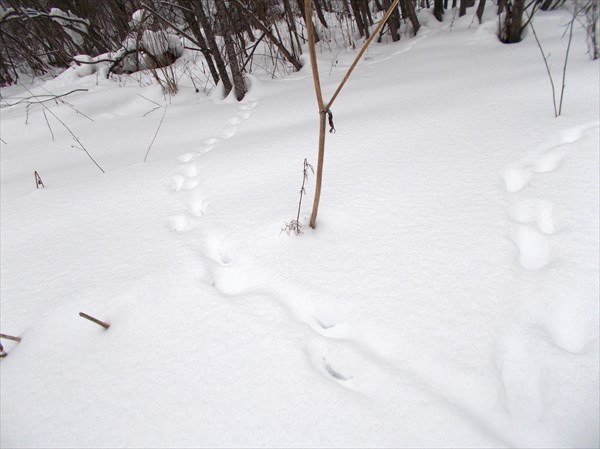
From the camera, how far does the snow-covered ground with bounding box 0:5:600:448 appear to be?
1.73ft

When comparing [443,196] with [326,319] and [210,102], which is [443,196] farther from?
[210,102]

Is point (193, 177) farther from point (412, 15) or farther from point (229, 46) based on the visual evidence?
point (412, 15)

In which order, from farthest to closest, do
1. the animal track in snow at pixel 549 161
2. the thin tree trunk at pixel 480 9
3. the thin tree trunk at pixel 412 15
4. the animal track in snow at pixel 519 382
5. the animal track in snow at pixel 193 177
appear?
the thin tree trunk at pixel 412 15
the thin tree trunk at pixel 480 9
the animal track in snow at pixel 193 177
the animal track in snow at pixel 549 161
the animal track in snow at pixel 519 382

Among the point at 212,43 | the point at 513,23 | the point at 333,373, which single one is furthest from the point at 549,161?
the point at 212,43

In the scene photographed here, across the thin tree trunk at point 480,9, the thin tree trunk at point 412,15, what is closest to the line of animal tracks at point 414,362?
the thin tree trunk at point 480,9

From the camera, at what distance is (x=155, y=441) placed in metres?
0.51

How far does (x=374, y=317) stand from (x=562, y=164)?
31.1 inches

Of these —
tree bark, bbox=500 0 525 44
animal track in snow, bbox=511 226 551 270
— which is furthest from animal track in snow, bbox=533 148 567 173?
tree bark, bbox=500 0 525 44

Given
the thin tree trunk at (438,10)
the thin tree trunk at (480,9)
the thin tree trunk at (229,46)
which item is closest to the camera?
the thin tree trunk at (229,46)

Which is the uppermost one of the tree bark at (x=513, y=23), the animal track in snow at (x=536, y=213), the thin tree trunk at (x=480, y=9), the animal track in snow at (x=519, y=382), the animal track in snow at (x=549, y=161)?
the thin tree trunk at (x=480, y=9)

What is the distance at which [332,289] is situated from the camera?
0.76 metres

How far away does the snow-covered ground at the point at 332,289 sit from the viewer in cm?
53

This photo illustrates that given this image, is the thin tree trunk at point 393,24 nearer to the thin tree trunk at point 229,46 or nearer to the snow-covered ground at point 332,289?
the thin tree trunk at point 229,46

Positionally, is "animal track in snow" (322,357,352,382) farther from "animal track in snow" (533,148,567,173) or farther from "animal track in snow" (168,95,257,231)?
"animal track in snow" (533,148,567,173)
